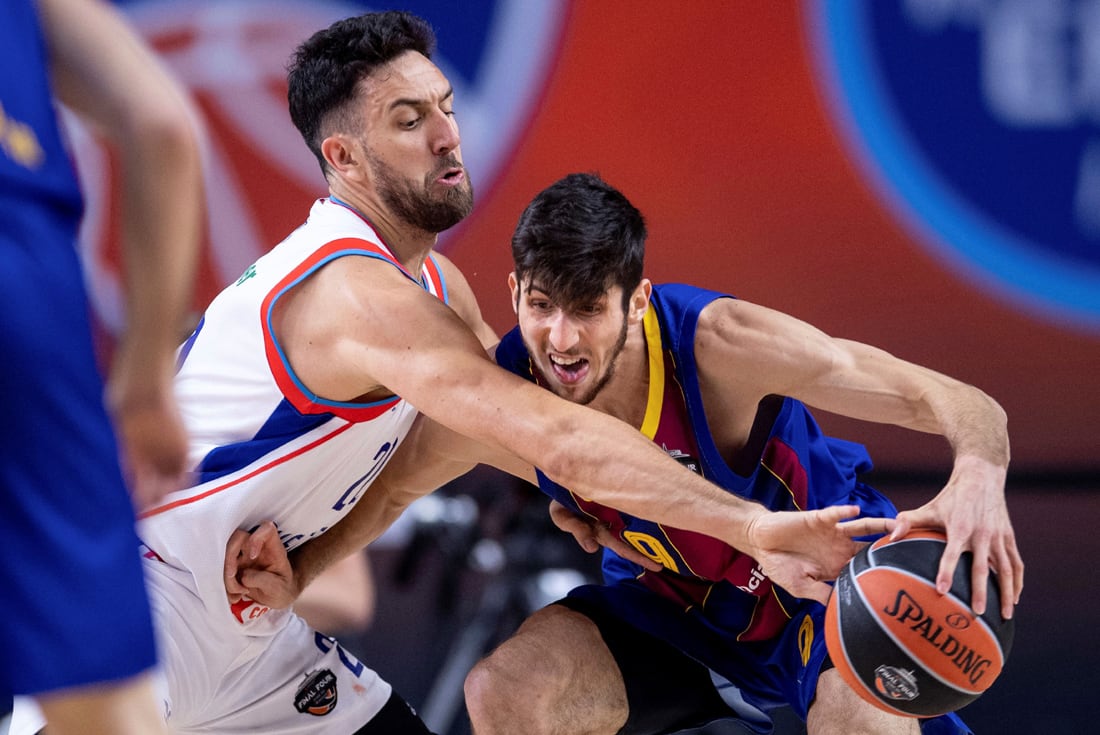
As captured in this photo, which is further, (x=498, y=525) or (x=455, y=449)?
(x=498, y=525)

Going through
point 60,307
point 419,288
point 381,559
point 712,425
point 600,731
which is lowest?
point 381,559

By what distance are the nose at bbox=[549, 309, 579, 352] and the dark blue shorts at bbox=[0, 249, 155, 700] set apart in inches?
66.1

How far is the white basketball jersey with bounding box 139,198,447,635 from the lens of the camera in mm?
3193

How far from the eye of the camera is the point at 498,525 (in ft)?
18.4

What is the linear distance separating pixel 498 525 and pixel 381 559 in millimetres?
596

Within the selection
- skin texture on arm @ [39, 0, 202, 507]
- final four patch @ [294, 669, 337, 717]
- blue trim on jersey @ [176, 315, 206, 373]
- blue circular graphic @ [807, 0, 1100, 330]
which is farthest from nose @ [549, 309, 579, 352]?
blue circular graphic @ [807, 0, 1100, 330]

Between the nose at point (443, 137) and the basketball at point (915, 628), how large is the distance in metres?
1.61

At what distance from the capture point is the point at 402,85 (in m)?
3.59

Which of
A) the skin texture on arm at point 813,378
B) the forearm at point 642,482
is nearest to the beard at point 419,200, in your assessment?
the skin texture on arm at point 813,378

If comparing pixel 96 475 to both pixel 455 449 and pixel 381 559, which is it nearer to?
pixel 455 449

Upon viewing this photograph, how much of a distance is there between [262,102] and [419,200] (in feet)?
7.96

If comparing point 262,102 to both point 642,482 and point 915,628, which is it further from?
point 915,628

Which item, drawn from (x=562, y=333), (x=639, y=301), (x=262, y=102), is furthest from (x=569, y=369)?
(x=262, y=102)

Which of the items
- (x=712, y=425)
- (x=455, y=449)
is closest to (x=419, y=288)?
(x=455, y=449)
